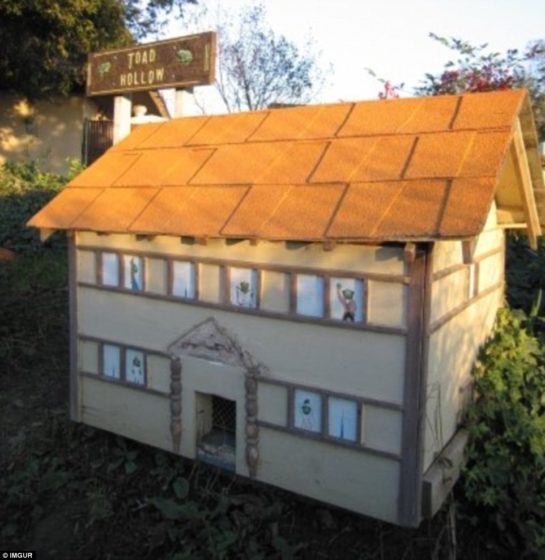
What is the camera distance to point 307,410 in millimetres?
3410

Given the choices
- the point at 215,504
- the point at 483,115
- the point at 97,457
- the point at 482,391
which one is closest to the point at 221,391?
the point at 215,504

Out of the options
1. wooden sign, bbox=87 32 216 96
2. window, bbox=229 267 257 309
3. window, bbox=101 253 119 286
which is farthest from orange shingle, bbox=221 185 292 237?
wooden sign, bbox=87 32 216 96

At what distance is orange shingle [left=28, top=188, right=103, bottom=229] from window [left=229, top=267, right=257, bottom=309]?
1333 mm

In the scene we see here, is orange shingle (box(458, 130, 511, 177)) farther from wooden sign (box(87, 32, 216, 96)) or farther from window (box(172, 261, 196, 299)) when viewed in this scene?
wooden sign (box(87, 32, 216, 96))

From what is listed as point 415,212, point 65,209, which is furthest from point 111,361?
point 415,212

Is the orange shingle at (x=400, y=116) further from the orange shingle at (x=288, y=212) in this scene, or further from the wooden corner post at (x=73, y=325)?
the wooden corner post at (x=73, y=325)

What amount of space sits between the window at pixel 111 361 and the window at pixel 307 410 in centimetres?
145

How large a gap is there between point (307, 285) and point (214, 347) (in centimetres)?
80

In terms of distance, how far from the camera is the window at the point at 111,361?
423cm

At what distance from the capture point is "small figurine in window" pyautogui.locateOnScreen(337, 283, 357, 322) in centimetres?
319

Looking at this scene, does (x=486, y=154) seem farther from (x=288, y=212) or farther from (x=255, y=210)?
(x=255, y=210)

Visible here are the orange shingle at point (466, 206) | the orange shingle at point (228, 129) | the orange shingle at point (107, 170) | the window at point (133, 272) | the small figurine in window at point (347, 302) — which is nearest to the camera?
the orange shingle at point (466, 206)

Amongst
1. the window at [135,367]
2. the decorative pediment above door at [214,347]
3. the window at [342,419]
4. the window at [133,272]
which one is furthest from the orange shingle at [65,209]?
the window at [342,419]

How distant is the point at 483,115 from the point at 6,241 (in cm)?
837
